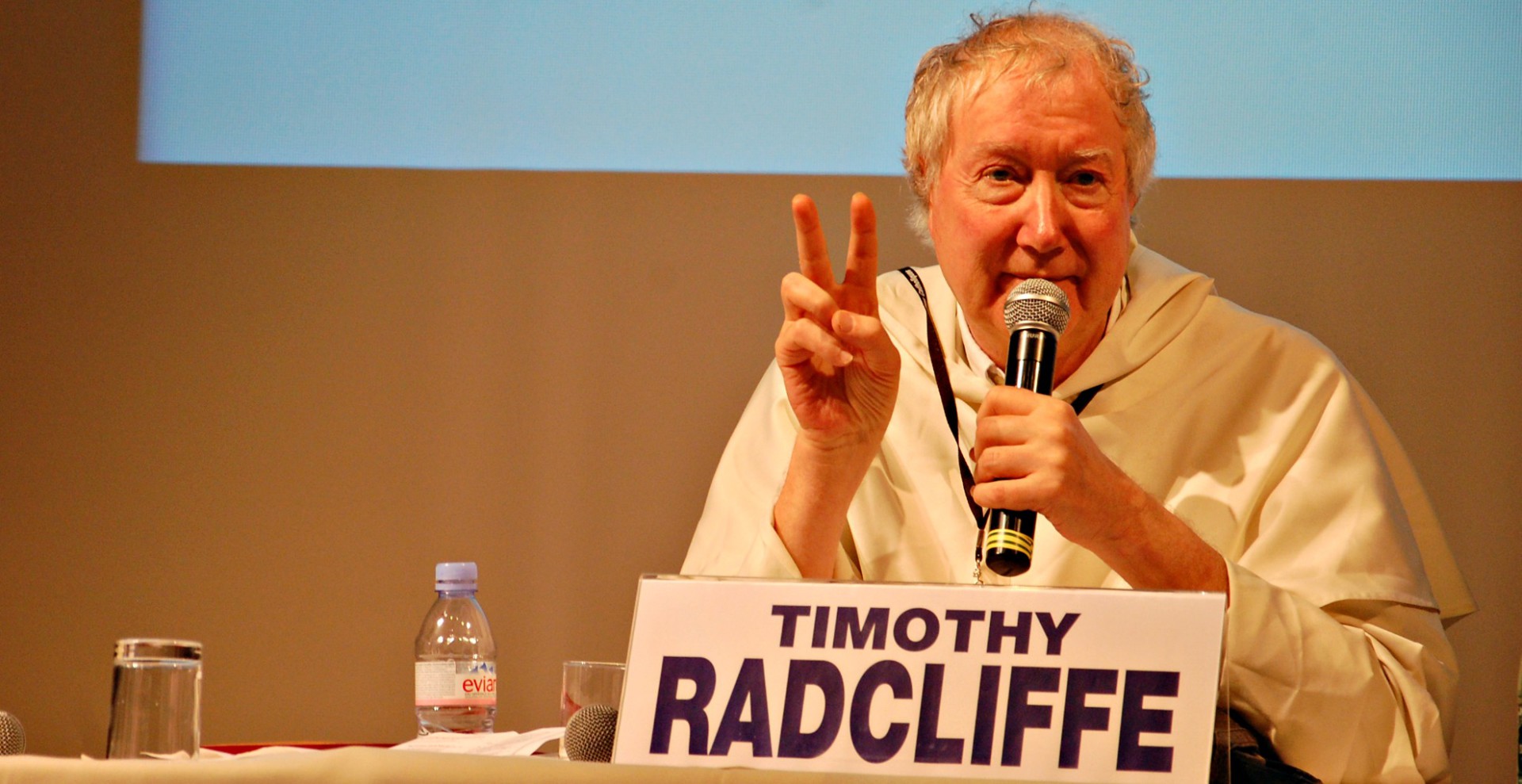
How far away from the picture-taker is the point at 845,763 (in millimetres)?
1028

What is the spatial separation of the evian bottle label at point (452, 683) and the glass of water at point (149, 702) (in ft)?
2.18

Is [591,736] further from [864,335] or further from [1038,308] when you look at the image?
[1038,308]

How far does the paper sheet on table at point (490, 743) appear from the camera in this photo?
1368 millimetres

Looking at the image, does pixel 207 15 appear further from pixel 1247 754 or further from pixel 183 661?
pixel 1247 754

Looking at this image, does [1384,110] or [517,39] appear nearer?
[1384,110]

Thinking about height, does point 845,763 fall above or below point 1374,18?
below

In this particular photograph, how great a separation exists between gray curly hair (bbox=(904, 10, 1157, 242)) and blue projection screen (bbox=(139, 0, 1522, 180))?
3.07 ft

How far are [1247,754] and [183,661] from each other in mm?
910

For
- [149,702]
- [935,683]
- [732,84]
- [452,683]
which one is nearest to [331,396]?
[732,84]

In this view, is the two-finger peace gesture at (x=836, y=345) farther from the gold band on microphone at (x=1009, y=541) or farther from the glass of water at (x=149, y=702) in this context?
the glass of water at (x=149, y=702)

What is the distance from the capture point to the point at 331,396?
10.2 feet

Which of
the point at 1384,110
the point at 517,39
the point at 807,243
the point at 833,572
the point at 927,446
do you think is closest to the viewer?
the point at 807,243

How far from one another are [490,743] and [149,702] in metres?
0.36

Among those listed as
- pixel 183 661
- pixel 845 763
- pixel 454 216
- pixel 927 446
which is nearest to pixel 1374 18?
pixel 927 446
